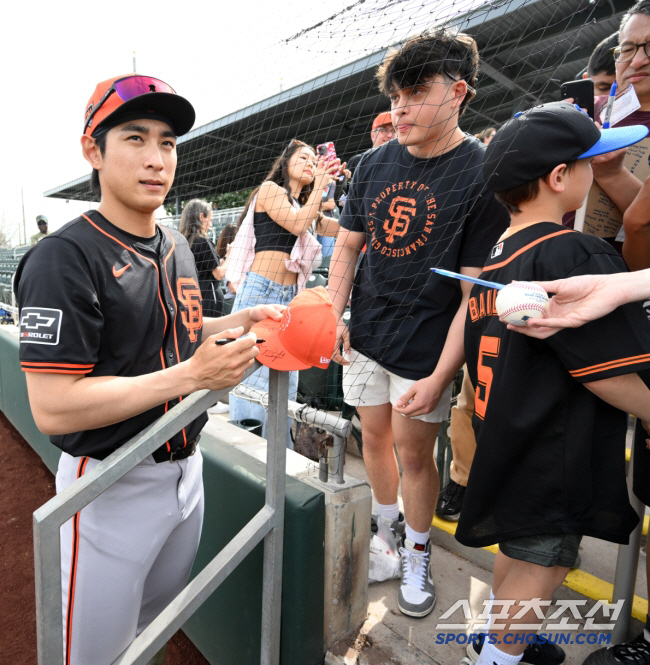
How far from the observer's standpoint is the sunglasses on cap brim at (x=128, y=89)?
3.63 ft

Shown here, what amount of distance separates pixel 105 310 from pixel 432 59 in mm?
1254

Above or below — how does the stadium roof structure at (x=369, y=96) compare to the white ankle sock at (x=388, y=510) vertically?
Answer: above

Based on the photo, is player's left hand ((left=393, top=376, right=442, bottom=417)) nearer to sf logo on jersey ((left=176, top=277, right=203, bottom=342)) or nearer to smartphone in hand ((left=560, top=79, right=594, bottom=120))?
sf logo on jersey ((left=176, top=277, right=203, bottom=342))

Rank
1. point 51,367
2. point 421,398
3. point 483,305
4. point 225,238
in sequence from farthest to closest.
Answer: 1. point 225,238
2. point 421,398
3. point 483,305
4. point 51,367

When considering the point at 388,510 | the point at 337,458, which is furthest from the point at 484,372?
the point at 388,510

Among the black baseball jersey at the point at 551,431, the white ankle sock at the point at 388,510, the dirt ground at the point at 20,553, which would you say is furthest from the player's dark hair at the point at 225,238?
the black baseball jersey at the point at 551,431

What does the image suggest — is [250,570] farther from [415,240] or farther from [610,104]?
[610,104]

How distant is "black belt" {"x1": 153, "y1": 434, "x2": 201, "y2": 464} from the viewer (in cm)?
117

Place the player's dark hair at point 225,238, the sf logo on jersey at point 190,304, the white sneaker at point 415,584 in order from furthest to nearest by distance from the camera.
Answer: the player's dark hair at point 225,238 < the white sneaker at point 415,584 < the sf logo on jersey at point 190,304

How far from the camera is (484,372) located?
1265 millimetres

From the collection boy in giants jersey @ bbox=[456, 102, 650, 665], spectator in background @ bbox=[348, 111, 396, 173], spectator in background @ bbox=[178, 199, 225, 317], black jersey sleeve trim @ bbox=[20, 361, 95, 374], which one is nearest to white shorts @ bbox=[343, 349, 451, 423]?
boy in giants jersey @ bbox=[456, 102, 650, 665]

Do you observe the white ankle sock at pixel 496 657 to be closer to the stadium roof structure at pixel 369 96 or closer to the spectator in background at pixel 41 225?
the stadium roof structure at pixel 369 96

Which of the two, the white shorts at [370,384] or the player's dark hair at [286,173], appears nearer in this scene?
the white shorts at [370,384]

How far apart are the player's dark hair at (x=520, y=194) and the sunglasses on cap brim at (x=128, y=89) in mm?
908
